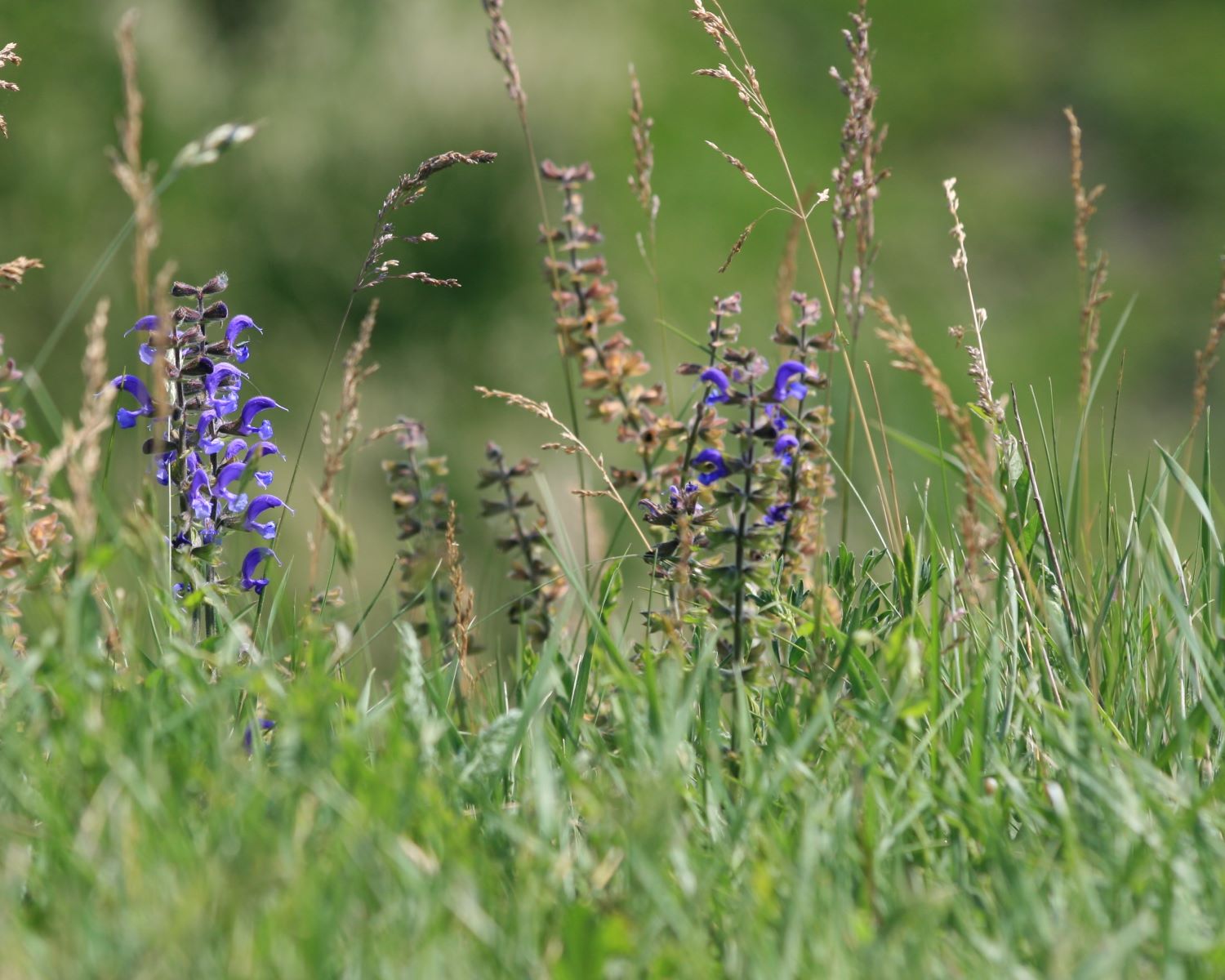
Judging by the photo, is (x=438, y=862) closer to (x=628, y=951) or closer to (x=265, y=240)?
(x=628, y=951)

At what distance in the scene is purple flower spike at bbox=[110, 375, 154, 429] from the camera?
1867mm

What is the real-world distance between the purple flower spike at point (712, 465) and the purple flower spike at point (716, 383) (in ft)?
0.25

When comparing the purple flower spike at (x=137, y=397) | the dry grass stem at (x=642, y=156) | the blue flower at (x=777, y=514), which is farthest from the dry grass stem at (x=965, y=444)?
the purple flower spike at (x=137, y=397)

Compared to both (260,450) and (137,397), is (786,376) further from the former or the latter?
(137,397)

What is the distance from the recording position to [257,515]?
193 centimetres

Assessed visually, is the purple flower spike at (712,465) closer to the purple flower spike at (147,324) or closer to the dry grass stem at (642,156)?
the dry grass stem at (642,156)

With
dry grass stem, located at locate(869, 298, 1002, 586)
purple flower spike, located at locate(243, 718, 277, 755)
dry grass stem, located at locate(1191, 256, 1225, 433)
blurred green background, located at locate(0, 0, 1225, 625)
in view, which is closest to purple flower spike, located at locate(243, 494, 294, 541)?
purple flower spike, located at locate(243, 718, 277, 755)

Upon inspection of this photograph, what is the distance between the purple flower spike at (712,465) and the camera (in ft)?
6.29

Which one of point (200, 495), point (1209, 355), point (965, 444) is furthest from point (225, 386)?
point (1209, 355)

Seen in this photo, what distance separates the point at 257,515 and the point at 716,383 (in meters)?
0.70

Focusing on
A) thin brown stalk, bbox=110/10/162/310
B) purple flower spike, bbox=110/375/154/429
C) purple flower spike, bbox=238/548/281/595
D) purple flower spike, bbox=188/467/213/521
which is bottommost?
purple flower spike, bbox=238/548/281/595

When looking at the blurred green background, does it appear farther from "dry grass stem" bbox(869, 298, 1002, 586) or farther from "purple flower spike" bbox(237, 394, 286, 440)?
"dry grass stem" bbox(869, 298, 1002, 586)

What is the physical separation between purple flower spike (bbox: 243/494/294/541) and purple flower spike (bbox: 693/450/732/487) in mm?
597

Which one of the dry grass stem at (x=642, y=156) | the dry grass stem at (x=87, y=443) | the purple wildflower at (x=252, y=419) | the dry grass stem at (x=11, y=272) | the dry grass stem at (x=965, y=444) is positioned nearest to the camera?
the dry grass stem at (x=87, y=443)
